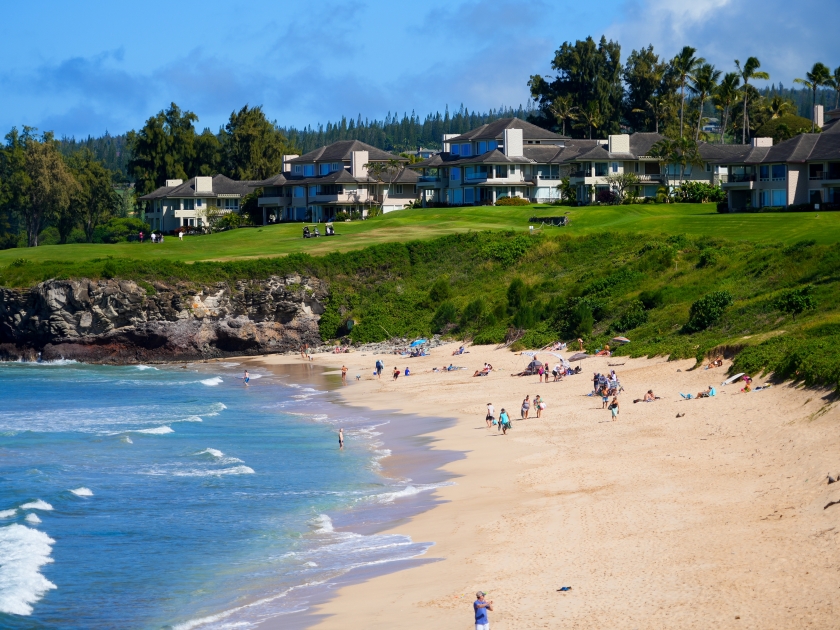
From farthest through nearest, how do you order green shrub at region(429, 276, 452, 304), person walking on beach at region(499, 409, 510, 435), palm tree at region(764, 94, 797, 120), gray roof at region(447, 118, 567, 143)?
1. palm tree at region(764, 94, 797, 120)
2. gray roof at region(447, 118, 567, 143)
3. green shrub at region(429, 276, 452, 304)
4. person walking on beach at region(499, 409, 510, 435)

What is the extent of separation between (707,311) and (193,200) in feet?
232

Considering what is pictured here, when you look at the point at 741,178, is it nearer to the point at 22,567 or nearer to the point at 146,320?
the point at 146,320

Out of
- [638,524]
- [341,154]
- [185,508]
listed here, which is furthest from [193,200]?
[638,524]

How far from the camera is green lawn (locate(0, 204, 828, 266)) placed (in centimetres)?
6600

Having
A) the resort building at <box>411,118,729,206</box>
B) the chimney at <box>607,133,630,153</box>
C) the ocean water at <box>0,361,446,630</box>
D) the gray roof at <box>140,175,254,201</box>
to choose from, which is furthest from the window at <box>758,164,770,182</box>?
the gray roof at <box>140,175,254,201</box>

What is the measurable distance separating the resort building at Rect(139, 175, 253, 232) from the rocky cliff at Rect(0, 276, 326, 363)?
3671cm

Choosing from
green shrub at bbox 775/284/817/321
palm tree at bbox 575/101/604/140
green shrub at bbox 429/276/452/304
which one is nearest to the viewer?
green shrub at bbox 775/284/817/321

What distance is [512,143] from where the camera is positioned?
95125mm

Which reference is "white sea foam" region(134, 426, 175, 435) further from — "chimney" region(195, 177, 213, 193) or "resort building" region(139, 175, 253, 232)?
"chimney" region(195, 177, 213, 193)

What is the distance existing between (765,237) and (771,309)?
17.8 meters

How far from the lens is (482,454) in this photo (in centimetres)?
3294

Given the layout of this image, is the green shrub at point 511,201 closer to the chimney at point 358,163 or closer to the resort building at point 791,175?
the chimney at point 358,163

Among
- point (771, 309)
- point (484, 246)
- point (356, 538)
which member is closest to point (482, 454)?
point (356, 538)

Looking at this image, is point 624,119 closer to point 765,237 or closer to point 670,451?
point 765,237
